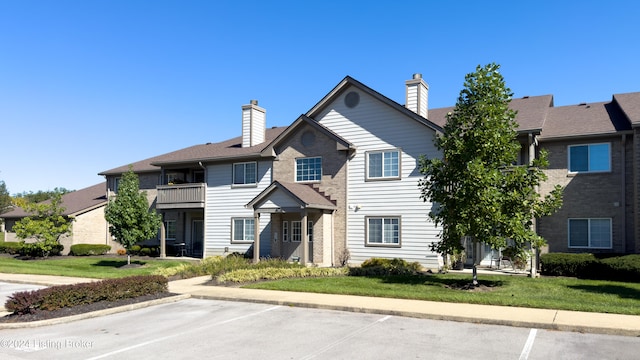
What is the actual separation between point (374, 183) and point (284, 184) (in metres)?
4.25

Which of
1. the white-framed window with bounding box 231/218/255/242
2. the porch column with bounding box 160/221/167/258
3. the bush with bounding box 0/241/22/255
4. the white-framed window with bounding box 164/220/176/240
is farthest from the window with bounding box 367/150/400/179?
the bush with bounding box 0/241/22/255

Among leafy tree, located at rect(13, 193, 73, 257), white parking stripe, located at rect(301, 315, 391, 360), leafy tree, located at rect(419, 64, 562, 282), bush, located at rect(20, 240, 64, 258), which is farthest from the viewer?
bush, located at rect(20, 240, 64, 258)

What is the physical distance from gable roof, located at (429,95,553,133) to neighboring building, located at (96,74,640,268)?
0.23 feet

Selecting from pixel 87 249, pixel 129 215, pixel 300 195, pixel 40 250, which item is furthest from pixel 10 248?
pixel 300 195

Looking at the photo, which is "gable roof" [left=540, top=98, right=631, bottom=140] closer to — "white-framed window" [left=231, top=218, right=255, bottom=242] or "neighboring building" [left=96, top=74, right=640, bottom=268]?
"neighboring building" [left=96, top=74, right=640, bottom=268]

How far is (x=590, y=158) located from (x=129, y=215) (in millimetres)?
21253

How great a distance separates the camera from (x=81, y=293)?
12.8 m

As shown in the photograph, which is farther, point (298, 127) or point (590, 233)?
point (298, 127)

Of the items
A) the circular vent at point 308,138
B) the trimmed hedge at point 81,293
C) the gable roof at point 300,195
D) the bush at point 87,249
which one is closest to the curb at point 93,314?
the trimmed hedge at point 81,293

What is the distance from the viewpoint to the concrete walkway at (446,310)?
10156 millimetres

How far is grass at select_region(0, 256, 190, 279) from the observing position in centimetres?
2120

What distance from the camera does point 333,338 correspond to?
9.53 m

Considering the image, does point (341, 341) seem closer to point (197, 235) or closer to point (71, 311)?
point (71, 311)

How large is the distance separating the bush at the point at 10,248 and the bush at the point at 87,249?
5.68 m
